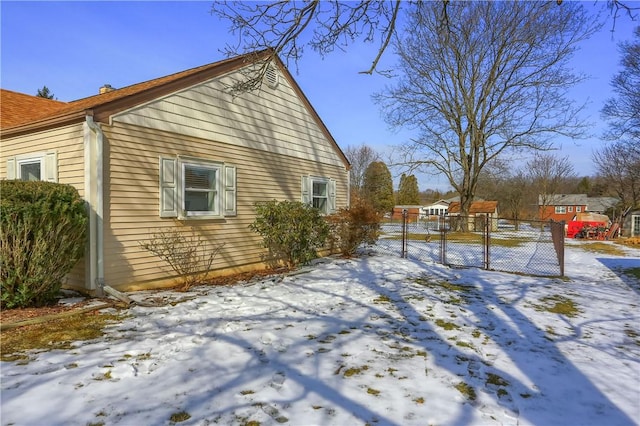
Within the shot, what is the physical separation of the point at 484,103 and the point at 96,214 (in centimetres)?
2403

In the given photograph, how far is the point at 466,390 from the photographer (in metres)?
3.13

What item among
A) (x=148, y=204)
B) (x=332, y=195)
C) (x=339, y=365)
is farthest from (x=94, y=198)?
(x=332, y=195)

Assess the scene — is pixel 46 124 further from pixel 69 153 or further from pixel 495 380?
pixel 495 380

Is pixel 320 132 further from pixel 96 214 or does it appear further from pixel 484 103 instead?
pixel 484 103

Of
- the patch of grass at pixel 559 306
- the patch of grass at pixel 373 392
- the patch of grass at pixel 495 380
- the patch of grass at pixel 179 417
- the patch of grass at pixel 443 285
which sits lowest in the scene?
the patch of grass at pixel 559 306

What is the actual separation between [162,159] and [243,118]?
7.99ft

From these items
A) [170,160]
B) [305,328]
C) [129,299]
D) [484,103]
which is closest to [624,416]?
[305,328]

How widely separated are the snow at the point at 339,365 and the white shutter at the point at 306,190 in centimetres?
454

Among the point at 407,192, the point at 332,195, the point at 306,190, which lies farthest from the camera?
the point at 407,192

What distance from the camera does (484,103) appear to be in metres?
24.0

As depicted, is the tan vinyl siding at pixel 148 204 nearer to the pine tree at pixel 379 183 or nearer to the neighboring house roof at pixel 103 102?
the neighboring house roof at pixel 103 102

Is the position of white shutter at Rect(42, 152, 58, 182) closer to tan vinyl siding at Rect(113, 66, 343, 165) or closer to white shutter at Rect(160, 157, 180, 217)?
tan vinyl siding at Rect(113, 66, 343, 165)

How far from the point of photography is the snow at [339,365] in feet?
8.87

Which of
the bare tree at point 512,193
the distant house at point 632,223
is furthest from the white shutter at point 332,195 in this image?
the distant house at point 632,223
